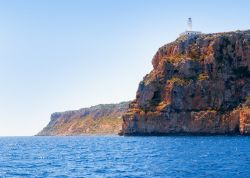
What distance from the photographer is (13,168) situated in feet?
242

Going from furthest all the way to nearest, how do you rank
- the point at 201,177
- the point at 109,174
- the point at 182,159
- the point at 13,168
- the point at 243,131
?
the point at 243,131, the point at 182,159, the point at 13,168, the point at 109,174, the point at 201,177

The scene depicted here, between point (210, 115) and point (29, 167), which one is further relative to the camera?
point (210, 115)

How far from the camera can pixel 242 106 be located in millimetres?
197375

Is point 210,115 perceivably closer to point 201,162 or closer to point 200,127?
point 200,127

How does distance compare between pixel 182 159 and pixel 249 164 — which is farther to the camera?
pixel 182 159

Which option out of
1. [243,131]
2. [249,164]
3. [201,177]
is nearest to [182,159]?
[249,164]

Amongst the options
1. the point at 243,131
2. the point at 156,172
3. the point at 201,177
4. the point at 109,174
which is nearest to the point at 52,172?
the point at 109,174

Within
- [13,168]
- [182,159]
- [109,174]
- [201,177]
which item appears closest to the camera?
[201,177]

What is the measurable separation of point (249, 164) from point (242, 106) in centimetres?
12617

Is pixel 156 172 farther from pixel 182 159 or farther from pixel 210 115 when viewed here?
pixel 210 115

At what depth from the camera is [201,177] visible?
193 feet

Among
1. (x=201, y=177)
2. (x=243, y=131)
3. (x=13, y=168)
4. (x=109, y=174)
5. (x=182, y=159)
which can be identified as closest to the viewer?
(x=201, y=177)

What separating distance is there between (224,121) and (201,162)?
12149 cm

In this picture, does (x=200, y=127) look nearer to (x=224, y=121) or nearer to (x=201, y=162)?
(x=224, y=121)
